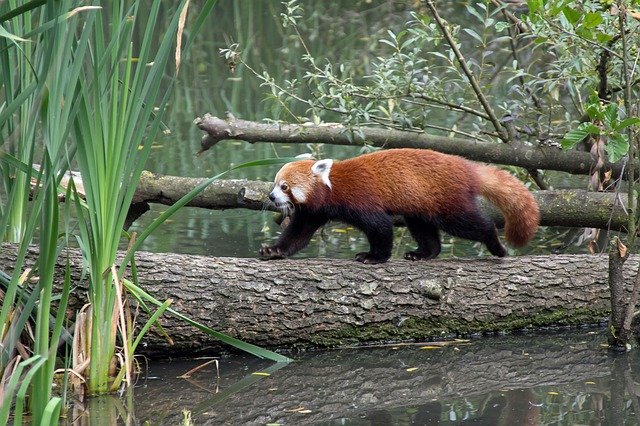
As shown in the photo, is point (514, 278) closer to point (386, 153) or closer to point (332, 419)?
point (386, 153)

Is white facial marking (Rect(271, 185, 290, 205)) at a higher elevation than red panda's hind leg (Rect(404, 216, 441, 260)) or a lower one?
higher

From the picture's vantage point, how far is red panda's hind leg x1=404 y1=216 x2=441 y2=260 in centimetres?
576

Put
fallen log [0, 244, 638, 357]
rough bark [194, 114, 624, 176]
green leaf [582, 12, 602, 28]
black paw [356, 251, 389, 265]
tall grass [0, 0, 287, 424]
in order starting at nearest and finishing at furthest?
tall grass [0, 0, 287, 424], green leaf [582, 12, 602, 28], fallen log [0, 244, 638, 357], black paw [356, 251, 389, 265], rough bark [194, 114, 624, 176]

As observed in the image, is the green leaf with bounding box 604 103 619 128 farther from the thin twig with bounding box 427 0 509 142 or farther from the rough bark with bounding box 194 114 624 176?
the rough bark with bounding box 194 114 624 176

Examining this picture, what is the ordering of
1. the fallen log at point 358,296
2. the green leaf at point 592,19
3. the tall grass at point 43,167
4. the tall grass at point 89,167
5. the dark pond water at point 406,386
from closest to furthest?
the tall grass at point 43,167 < the tall grass at point 89,167 < the dark pond water at point 406,386 < the green leaf at point 592,19 < the fallen log at point 358,296

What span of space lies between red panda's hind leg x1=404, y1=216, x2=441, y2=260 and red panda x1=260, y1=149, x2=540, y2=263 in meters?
0.16

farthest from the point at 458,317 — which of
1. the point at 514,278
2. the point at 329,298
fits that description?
the point at 329,298

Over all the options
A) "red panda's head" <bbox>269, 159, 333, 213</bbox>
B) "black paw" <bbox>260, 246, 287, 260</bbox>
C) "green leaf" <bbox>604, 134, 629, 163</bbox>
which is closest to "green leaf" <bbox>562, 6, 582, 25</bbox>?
"green leaf" <bbox>604, 134, 629, 163</bbox>

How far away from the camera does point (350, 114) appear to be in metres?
6.53

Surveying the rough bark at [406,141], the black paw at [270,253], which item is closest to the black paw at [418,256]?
the black paw at [270,253]

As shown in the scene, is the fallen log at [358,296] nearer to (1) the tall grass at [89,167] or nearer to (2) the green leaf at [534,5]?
(1) the tall grass at [89,167]

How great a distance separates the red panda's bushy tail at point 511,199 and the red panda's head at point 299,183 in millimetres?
887

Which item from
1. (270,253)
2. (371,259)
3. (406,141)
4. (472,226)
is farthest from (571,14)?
(406,141)

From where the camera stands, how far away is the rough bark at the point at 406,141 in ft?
21.4
